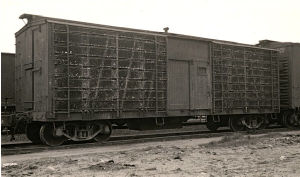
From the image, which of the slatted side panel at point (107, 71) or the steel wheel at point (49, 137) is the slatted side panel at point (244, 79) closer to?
the slatted side panel at point (107, 71)

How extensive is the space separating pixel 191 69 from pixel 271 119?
5975 millimetres

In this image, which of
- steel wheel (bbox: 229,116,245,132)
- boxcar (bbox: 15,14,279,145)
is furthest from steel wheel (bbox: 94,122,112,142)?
steel wheel (bbox: 229,116,245,132)

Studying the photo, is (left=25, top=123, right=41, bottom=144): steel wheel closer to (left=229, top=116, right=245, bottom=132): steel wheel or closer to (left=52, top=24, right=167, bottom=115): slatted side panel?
(left=52, top=24, right=167, bottom=115): slatted side panel

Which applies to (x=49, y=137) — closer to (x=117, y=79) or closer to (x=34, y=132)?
(x=34, y=132)

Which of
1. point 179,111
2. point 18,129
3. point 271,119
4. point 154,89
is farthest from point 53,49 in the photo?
point 271,119

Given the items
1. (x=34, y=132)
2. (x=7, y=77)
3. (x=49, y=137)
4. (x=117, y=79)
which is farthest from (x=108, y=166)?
(x=7, y=77)

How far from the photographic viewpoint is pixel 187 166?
680 cm

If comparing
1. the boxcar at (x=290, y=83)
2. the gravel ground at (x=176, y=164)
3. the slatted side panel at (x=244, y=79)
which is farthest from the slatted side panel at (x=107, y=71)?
the boxcar at (x=290, y=83)

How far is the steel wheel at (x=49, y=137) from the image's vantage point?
35.2 feet

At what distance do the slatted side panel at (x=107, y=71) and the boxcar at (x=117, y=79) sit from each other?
0.03m

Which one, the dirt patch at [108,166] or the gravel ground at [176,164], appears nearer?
the gravel ground at [176,164]

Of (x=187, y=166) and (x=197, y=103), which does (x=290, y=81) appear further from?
(x=187, y=166)

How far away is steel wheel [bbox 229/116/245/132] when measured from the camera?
1581 cm

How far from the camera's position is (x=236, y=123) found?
16047 millimetres
